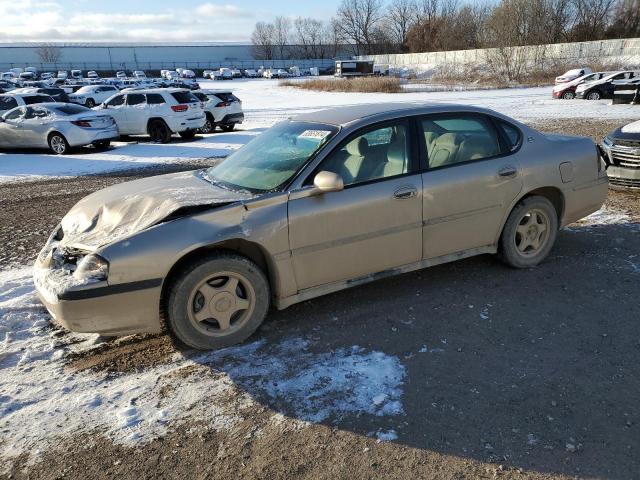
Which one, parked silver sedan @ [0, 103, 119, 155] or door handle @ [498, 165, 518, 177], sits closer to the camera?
door handle @ [498, 165, 518, 177]

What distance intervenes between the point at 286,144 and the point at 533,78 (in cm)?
5108

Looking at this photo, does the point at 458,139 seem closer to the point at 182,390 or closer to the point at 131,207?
the point at 131,207

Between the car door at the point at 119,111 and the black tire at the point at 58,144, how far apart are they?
2.81 m

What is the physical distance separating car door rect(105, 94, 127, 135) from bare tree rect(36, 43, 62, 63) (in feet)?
328

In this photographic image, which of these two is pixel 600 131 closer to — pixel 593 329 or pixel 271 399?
pixel 593 329

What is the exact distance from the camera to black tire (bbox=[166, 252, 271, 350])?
3.58 m

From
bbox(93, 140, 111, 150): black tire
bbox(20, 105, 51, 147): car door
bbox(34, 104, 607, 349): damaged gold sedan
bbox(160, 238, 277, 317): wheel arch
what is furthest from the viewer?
bbox(93, 140, 111, 150): black tire

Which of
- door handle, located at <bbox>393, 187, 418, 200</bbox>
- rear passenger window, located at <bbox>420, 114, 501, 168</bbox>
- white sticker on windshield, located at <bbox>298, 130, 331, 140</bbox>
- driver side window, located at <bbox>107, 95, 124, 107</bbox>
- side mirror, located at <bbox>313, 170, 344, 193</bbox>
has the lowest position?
door handle, located at <bbox>393, 187, 418, 200</bbox>

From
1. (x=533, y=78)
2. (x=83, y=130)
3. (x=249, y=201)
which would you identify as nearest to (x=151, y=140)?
(x=83, y=130)

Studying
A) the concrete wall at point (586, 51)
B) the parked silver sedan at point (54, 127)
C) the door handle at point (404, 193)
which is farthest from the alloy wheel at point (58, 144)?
the concrete wall at point (586, 51)

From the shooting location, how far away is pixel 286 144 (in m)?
4.46

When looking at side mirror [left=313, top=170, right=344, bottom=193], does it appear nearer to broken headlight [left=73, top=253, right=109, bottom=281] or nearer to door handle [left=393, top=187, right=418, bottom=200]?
door handle [left=393, top=187, right=418, bottom=200]

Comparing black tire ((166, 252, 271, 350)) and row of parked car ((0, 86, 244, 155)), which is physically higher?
row of parked car ((0, 86, 244, 155))

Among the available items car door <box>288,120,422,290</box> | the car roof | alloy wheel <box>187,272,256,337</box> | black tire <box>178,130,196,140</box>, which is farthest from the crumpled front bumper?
black tire <box>178,130,196,140</box>
